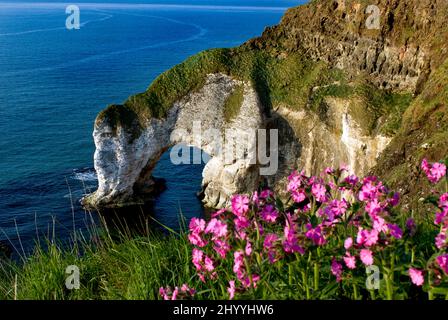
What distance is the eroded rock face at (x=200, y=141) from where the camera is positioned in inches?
2302

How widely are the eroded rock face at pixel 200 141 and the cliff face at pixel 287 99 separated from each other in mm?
109

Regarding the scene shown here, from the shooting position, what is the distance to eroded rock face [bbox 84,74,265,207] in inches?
2302

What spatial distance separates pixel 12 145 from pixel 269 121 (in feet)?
153

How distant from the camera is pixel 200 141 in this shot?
2377 inches

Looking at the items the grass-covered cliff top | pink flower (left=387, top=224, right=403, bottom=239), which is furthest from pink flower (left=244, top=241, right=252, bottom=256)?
the grass-covered cliff top

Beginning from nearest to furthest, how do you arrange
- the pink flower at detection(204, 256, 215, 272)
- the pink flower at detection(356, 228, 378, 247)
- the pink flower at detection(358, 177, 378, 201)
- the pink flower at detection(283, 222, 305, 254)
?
1. the pink flower at detection(356, 228, 378, 247)
2. the pink flower at detection(283, 222, 305, 254)
3. the pink flower at detection(358, 177, 378, 201)
4. the pink flower at detection(204, 256, 215, 272)

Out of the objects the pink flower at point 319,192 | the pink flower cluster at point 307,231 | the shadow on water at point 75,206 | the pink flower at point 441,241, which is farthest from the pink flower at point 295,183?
the shadow on water at point 75,206

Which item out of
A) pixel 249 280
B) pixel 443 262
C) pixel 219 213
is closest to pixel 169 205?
pixel 219 213

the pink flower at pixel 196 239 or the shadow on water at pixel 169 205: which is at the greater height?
the pink flower at pixel 196 239

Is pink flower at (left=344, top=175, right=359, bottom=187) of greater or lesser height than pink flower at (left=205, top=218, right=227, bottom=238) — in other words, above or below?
above

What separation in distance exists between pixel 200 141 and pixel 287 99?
411 inches

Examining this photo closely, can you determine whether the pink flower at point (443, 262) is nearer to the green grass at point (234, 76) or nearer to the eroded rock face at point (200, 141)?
the eroded rock face at point (200, 141)

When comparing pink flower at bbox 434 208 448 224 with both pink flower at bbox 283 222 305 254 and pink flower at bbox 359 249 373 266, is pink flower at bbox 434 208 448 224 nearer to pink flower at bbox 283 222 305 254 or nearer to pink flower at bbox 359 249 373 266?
pink flower at bbox 359 249 373 266

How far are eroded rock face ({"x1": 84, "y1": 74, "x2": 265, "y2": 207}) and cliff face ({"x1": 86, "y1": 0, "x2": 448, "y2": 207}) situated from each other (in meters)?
0.11
